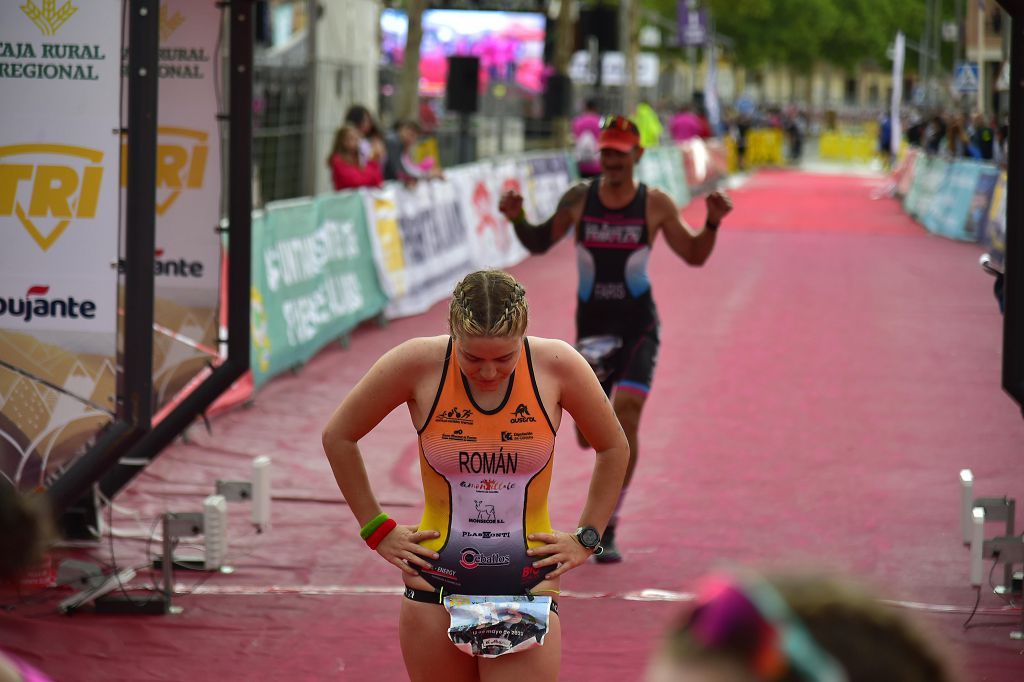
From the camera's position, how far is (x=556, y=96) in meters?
32.2

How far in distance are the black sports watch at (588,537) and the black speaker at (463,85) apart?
65.1 feet

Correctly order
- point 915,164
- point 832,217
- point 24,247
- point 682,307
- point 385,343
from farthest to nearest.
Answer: point 915,164 → point 832,217 → point 682,307 → point 385,343 → point 24,247

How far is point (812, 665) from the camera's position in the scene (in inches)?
56.7

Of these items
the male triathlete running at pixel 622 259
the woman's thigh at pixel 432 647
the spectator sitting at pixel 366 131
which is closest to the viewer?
the woman's thigh at pixel 432 647

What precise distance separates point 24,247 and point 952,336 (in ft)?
36.3

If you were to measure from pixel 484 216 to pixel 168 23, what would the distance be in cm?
1280

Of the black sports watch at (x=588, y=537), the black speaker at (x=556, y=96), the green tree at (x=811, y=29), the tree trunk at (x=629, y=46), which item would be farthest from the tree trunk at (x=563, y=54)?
the green tree at (x=811, y=29)

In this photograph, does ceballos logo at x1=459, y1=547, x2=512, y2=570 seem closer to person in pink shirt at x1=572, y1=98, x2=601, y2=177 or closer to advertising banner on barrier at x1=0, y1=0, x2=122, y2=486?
advertising banner on barrier at x1=0, y1=0, x2=122, y2=486

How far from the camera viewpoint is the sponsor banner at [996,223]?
816 inches

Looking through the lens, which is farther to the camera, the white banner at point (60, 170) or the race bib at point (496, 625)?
the white banner at point (60, 170)

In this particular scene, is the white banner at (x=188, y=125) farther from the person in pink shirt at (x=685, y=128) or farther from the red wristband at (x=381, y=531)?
the person in pink shirt at (x=685, y=128)

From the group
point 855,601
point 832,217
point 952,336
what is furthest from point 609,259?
point 832,217

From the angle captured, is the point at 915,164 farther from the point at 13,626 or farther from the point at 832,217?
the point at 13,626

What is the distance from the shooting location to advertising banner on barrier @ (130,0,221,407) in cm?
776
